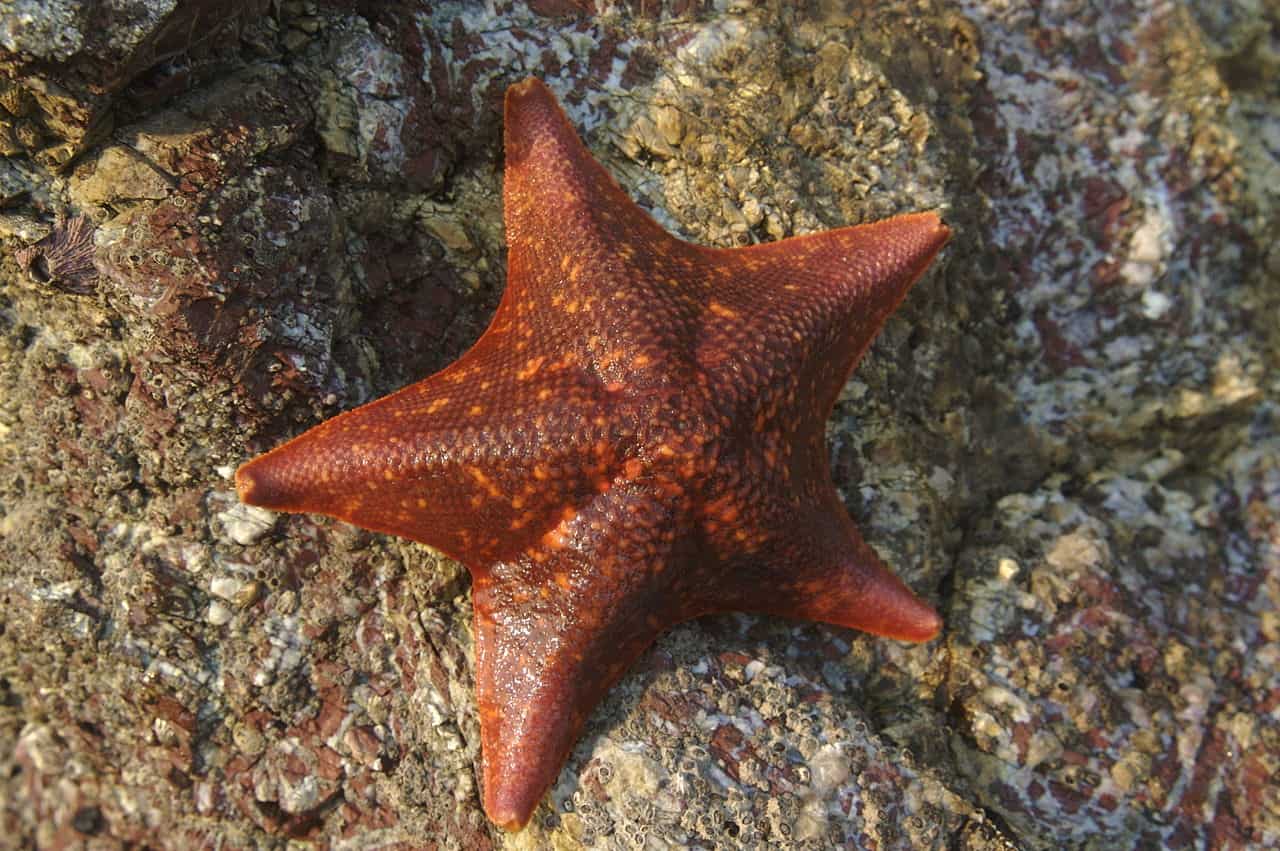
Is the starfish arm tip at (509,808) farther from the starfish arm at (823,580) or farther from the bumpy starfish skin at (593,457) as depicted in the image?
the starfish arm at (823,580)

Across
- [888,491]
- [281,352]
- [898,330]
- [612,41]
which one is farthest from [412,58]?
[888,491]

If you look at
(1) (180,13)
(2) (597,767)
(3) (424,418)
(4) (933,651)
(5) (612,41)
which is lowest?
(4) (933,651)

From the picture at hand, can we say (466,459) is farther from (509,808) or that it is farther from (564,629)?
(509,808)

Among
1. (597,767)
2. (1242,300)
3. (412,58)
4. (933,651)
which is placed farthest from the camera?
(1242,300)

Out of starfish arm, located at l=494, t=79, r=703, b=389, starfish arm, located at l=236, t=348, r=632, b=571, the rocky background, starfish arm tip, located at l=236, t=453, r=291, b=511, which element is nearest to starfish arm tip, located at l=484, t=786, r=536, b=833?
the rocky background

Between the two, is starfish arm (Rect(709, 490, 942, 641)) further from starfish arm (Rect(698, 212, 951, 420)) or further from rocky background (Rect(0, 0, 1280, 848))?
starfish arm (Rect(698, 212, 951, 420))

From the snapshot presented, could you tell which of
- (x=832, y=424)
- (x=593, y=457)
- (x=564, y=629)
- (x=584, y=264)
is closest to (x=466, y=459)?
(x=593, y=457)

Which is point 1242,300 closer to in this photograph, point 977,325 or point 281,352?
point 977,325
